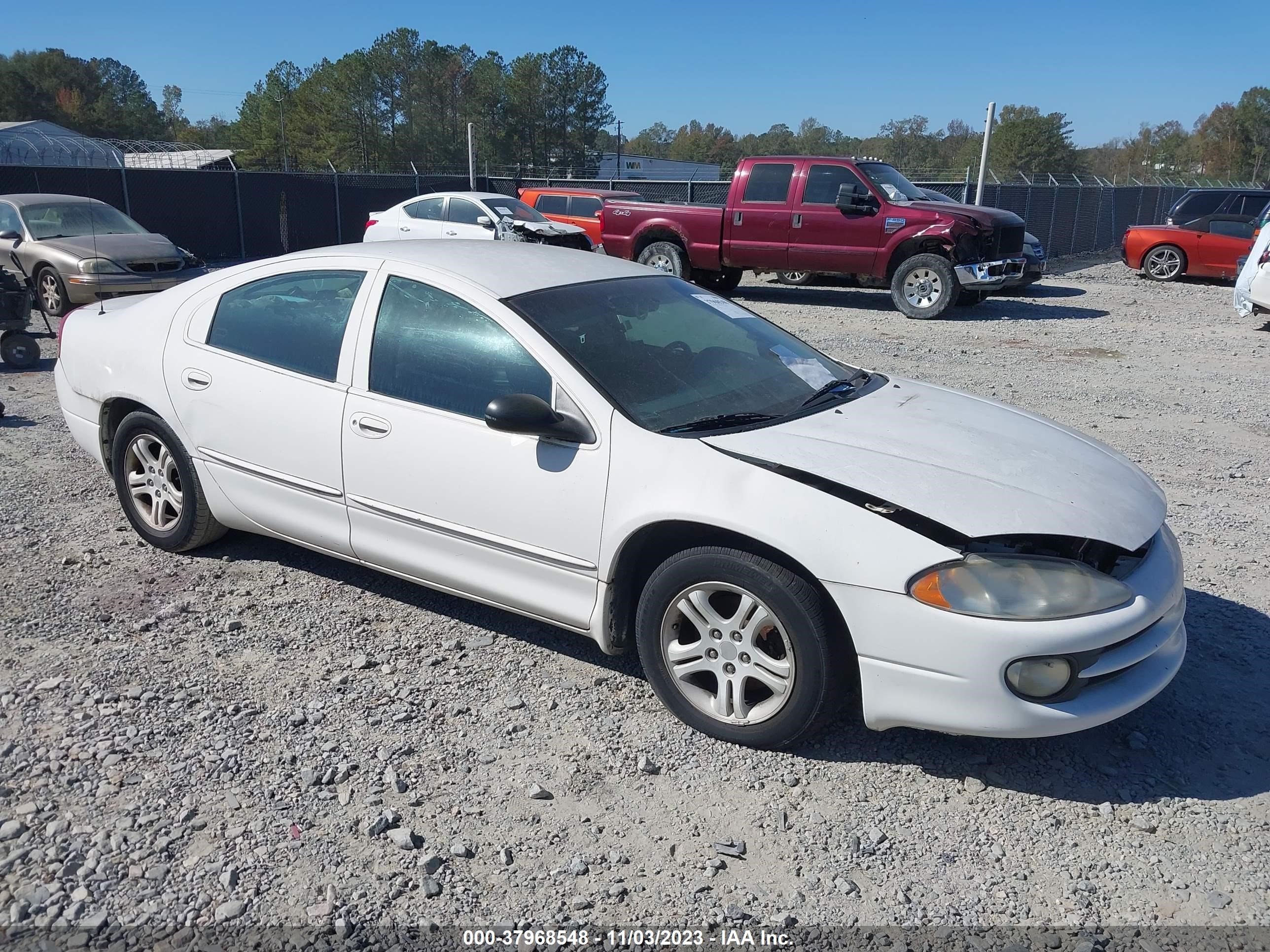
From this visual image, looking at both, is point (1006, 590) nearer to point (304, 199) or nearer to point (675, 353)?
point (675, 353)

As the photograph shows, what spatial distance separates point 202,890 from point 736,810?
1513mm

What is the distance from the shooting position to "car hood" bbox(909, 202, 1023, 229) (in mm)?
13766

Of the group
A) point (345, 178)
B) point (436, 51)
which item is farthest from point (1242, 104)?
point (345, 178)

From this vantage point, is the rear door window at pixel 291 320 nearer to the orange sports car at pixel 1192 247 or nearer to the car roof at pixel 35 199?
the car roof at pixel 35 199

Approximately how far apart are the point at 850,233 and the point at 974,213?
170cm

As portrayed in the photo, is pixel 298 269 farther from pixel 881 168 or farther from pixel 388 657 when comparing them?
pixel 881 168

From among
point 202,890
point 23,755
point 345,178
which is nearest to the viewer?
point 202,890

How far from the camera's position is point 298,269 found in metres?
4.33

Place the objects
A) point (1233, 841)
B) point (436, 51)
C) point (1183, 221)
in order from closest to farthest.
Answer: point (1233, 841) → point (1183, 221) → point (436, 51)

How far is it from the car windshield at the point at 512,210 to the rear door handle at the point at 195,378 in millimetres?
12739

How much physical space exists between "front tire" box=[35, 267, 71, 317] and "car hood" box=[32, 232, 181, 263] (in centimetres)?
34

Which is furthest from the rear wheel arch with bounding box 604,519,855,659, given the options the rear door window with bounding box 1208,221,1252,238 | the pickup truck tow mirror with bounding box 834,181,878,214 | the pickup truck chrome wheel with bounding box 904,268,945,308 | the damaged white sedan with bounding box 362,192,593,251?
the rear door window with bounding box 1208,221,1252,238

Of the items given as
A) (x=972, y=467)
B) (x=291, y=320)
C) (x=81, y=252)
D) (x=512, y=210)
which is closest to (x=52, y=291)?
(x=81, y=252)

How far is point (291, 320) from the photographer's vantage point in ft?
13.9
